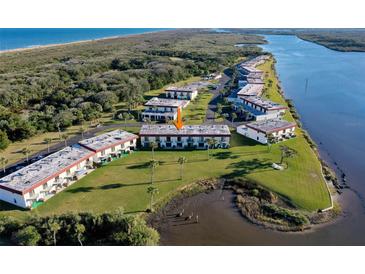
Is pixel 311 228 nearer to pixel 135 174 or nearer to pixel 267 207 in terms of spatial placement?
pixel 267 207

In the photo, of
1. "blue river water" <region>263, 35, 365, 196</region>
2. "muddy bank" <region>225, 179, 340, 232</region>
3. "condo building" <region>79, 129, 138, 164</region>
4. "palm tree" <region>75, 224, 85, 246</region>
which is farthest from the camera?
"blue river water" <region>263, 35, 365, 196</region>

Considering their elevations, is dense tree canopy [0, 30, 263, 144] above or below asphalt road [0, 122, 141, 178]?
above

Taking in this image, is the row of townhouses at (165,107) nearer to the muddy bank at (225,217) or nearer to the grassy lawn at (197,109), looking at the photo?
the grassy lawn at (197,109)

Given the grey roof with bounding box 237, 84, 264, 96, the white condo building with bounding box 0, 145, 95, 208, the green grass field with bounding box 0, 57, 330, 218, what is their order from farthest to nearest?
the grey roof with bounding box 237, 84, 264, 96, the green grass field with bounding box 0, 57, 330, 218, the white condo building with bounding box 0, 145, 95, 208

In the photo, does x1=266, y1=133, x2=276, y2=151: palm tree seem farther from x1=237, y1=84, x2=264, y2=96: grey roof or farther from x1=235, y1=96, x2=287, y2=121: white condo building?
x1=237, y1=84, x2=264, y2=96: grey roof

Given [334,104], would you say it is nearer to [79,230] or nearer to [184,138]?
[184,138]

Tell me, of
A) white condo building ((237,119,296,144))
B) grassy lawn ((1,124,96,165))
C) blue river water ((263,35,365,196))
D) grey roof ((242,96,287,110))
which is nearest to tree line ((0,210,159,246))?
grassy lawn ((1,124,96,165))

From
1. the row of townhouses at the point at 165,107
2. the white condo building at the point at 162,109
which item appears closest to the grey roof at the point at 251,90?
the row of townhouses at the point at 165,107
